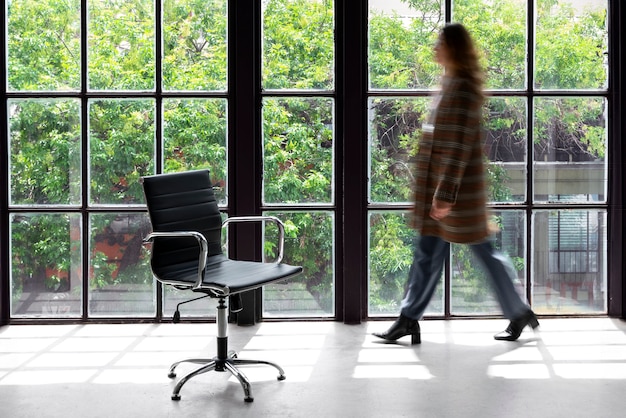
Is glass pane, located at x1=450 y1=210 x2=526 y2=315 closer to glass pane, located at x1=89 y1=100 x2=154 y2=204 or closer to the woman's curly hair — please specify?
the woman's curly hair

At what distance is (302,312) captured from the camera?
5.02 meters

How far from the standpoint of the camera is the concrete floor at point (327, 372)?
11.3 ft

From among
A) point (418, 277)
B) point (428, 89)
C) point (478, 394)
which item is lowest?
point (478, 394)

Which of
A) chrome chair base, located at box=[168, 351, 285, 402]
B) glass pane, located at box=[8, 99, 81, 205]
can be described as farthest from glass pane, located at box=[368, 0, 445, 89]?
chrome chair base, located at box=[168, 351, 285, 402]

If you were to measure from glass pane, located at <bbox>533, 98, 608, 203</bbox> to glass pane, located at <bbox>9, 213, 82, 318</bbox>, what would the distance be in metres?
2.73

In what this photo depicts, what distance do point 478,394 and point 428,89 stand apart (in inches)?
78.4

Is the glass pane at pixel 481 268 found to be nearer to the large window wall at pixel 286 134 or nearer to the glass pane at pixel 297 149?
the large window wall at pixel 286 134

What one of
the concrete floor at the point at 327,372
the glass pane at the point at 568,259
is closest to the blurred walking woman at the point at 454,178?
the concrete floor at the point at 327,372

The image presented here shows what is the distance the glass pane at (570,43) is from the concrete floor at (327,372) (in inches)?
55.9

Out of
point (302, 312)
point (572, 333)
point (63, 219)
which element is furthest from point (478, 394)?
point (63, 219)

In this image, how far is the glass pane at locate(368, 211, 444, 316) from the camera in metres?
4.98

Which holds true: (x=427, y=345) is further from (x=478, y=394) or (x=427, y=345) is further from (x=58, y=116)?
(x=58, y=116)

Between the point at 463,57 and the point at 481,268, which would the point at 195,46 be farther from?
the point at 481,268

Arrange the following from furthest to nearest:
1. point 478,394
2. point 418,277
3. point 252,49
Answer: point 252,49, point 418,277, point 478,394
